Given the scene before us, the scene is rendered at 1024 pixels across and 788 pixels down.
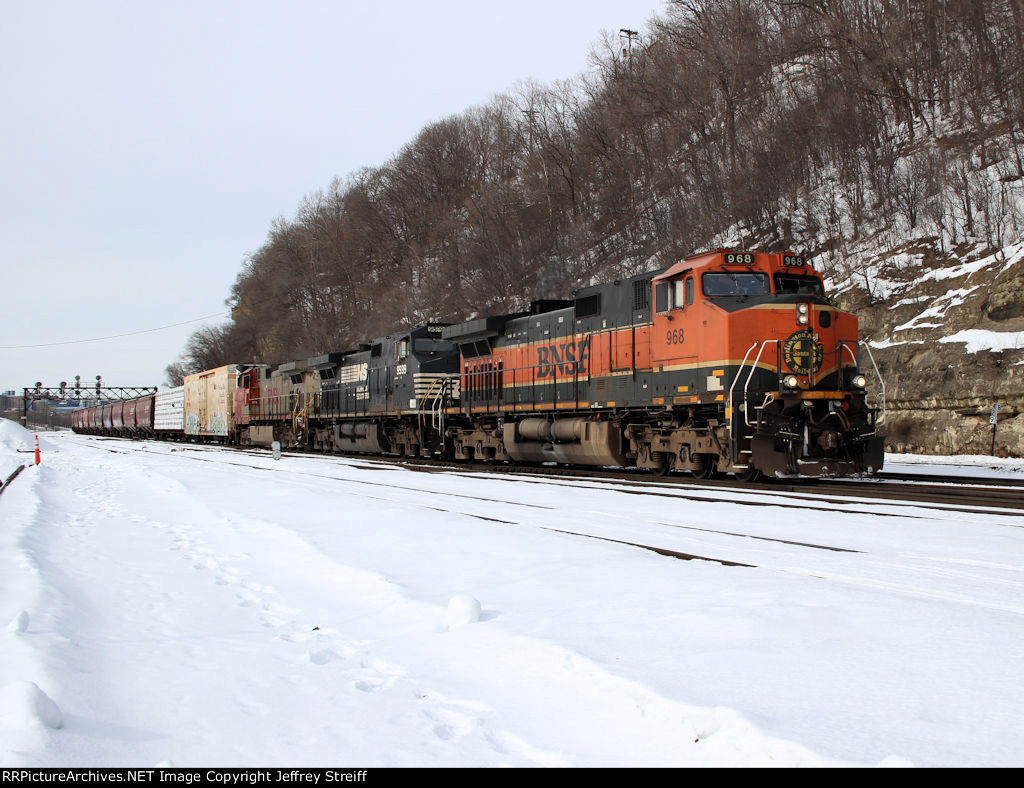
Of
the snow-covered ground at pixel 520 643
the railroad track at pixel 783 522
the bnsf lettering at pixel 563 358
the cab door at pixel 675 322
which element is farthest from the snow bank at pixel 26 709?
the bnsf lettering at pixel 563 358

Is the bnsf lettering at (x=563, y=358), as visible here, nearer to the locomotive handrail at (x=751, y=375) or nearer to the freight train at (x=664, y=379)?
the freight train at (x=664, y=379)

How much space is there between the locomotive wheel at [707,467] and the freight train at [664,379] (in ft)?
0.09

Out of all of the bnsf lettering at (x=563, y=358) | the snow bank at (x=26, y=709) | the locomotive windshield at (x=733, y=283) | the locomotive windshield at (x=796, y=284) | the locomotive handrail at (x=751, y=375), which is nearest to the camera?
the snow bank at (x=26, y=709)

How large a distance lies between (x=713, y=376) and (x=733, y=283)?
62.9 inches

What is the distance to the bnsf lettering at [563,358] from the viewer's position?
58.2 feet

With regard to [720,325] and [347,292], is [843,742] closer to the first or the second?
[720,325]

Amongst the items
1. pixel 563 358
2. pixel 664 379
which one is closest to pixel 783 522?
pixel 664 379

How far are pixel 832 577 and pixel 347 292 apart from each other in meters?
67.5

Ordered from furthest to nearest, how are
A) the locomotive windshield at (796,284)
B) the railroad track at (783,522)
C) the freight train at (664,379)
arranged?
the locomotive windshield at (796,284)
the freight train at (664,379)
the railroad track at (783,522)

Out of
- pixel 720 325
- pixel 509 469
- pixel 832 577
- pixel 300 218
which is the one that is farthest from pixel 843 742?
pixel 300 218

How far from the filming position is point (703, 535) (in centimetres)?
851

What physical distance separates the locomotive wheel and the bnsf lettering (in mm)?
3474

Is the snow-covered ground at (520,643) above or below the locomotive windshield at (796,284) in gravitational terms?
below

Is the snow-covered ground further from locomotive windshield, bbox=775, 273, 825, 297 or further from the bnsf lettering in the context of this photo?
the bnsf lettering
